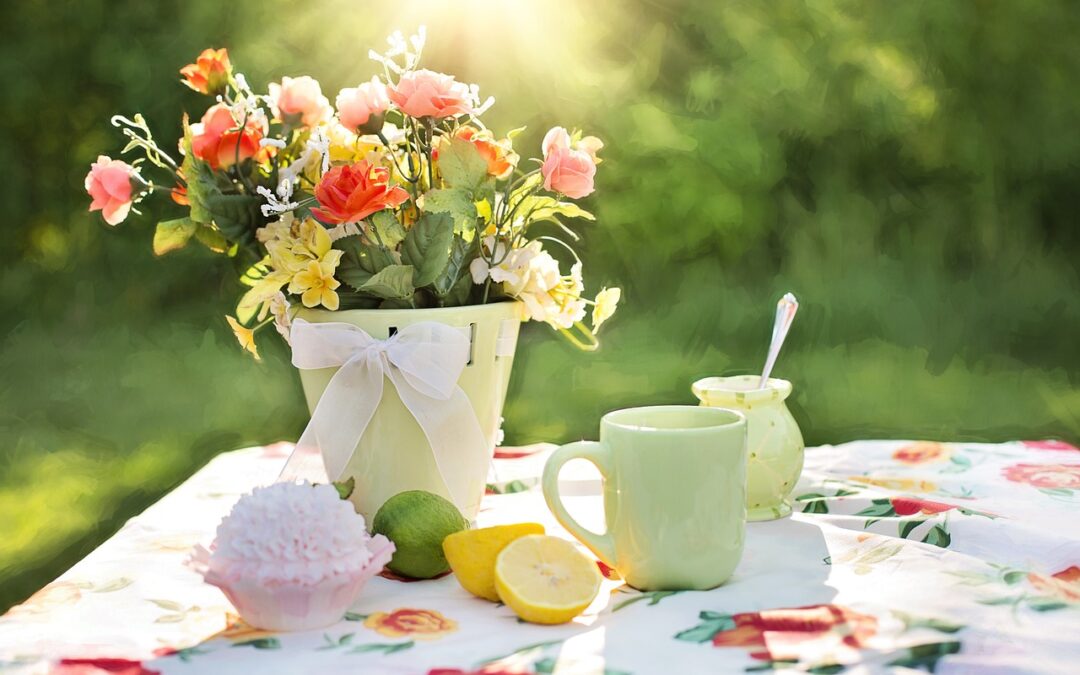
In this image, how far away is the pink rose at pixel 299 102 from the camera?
3.32 ft

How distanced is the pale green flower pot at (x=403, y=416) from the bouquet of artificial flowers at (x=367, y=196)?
0.03 meters

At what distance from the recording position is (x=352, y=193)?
86 centimetres

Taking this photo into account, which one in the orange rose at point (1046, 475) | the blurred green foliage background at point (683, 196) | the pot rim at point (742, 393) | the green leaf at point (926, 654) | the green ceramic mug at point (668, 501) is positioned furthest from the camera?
the blurred green foliage background at point (683, 196)

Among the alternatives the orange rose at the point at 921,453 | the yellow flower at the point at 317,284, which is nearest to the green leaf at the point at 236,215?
the yellow flower at the point at 317,284

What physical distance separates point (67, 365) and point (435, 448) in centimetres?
168

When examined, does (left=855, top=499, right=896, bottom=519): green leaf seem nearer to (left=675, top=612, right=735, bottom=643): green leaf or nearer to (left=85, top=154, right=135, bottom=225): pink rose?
(left=675, top=612, right=735, bottom=643): green leaf

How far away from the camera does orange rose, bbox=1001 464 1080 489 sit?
1.14 meters

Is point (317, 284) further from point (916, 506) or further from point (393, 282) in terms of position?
point (916, 506)

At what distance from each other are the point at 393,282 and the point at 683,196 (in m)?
1.67

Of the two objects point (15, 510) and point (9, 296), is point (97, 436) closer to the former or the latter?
point (15, 510)

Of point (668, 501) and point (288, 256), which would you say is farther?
point (288, 256)

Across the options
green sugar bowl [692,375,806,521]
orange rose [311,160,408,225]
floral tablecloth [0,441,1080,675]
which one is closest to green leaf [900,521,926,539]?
floral tablecloth [0,441,1080,675]

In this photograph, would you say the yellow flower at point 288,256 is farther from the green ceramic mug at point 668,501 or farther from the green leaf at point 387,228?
the green ceramic mug at point 668,501

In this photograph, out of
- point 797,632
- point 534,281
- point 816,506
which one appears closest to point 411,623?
point 797,632
